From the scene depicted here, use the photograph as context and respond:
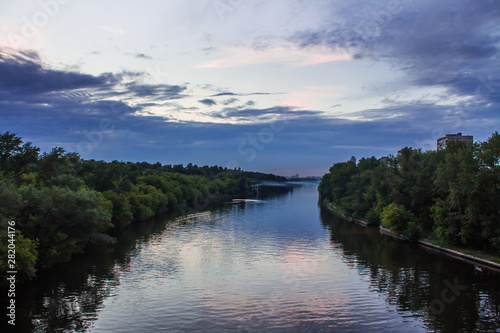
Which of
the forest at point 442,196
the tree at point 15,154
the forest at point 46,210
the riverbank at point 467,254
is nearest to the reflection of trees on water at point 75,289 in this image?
the forest at point 46,210

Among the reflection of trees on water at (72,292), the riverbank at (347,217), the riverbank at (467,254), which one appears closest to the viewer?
the reflection of trees on water at (72,292)

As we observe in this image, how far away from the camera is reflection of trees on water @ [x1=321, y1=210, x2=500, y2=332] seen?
2775 centimetres

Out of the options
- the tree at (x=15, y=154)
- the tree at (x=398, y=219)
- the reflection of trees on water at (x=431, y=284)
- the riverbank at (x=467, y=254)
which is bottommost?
the reflection of trees on water at (x=431, y=284)

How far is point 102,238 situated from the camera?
45.7 metres

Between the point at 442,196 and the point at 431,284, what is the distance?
80.4 feet

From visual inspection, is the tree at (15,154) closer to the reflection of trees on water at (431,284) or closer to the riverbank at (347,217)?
the reflection of trees on water at (431,284)

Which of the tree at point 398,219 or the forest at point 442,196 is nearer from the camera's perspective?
the forest at point 442,196

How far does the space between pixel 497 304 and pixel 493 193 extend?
15.4 m

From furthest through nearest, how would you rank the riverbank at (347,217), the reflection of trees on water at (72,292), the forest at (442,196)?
the riverbank at (347,217)
the forest at (442,196)
the reflection of trees on water at (72,292)

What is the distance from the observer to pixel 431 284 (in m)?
36.2

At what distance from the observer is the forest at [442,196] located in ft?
140

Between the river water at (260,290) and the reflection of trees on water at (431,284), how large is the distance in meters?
0.09

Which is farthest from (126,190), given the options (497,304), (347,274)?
(497,304)

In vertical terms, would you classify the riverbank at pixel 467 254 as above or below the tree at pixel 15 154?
below
